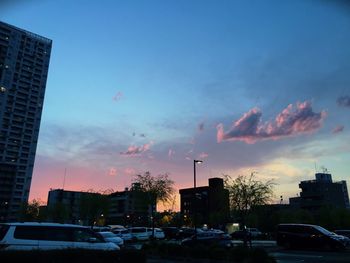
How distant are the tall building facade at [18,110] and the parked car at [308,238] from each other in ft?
451

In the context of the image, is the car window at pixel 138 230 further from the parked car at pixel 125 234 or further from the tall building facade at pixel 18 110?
the tall building facade at pixel 18 110

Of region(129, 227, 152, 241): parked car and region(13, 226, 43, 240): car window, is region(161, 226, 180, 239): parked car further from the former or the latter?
region(13, 226, 43, 240): car window

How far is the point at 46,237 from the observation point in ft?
52.1

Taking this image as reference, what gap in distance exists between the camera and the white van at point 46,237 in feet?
50.0

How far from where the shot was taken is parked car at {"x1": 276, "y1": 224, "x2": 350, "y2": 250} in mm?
28562

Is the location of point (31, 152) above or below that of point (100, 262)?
above

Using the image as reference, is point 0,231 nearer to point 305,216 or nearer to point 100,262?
point 100,262

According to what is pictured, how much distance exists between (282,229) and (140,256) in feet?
70.0

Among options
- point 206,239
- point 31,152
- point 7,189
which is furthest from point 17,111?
point 206,239

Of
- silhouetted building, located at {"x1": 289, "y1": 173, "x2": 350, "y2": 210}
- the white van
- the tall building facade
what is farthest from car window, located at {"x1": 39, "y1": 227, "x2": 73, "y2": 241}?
the tall building facade

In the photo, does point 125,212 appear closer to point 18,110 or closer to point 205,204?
point 205,204

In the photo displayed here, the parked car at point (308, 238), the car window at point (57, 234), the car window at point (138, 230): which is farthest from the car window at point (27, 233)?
the car window at point (138, 230)

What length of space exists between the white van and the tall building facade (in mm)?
143957

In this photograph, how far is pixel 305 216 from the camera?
232ft
